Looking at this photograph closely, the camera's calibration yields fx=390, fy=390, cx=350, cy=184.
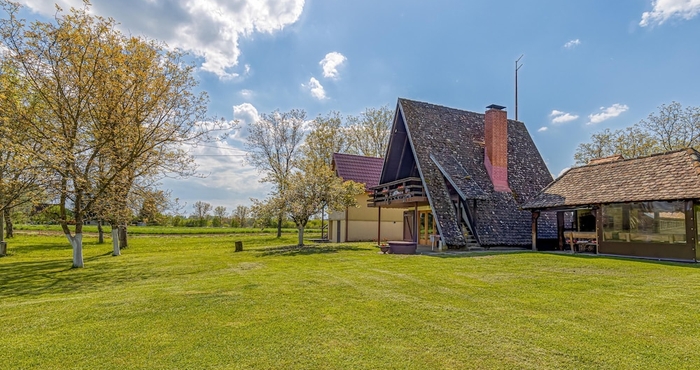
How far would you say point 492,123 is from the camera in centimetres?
1831

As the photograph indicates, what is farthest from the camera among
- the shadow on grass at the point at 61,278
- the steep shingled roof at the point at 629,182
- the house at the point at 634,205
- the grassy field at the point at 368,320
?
the steep shingled roof at the point at 629,182

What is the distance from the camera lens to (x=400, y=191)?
61.5ft

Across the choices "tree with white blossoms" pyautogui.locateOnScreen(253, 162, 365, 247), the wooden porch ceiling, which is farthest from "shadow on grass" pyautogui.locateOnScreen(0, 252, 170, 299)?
the wooden porch ceiling

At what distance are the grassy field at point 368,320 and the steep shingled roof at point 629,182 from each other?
2.98 metres

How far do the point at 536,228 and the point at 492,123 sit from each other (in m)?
5.21

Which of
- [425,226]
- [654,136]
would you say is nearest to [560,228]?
[425,226]

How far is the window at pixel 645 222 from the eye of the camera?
468 inches

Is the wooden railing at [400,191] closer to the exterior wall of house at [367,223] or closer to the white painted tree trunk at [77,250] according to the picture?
the exterior wall of house at [367,223]

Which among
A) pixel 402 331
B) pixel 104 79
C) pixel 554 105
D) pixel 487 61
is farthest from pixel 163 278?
pixel 554 105

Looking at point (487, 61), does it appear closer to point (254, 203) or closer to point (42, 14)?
point (254, 203)

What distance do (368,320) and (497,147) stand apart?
14994mm

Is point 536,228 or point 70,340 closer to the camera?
point 70,340

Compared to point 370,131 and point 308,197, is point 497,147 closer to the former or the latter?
point 308,197

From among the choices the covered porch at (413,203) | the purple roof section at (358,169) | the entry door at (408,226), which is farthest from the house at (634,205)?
the purple roof section at (358,169)
